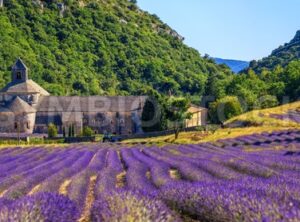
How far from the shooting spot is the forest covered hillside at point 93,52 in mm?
101250

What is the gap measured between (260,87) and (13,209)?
239 ft

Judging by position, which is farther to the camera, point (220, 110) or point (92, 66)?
point (92, 66)

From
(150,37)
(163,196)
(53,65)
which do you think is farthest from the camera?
(150,37)

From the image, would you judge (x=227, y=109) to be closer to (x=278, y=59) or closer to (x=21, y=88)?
(x=21, y=88)

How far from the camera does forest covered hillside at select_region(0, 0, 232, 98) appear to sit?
101250 mm

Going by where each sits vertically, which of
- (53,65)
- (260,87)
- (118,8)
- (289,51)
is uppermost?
(118,8)

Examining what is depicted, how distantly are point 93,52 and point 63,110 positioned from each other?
188ft

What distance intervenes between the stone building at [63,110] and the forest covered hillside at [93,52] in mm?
28407

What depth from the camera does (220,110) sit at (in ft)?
196

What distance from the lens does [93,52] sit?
4633 inches

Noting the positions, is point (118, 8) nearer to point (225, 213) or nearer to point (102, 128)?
point (102, 128)

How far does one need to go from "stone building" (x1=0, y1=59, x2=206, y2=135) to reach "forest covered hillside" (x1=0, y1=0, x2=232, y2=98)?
93.2 ft

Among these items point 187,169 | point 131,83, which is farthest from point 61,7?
point 187,169

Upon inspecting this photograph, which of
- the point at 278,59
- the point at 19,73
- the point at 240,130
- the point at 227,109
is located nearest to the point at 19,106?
the point at 19,73
